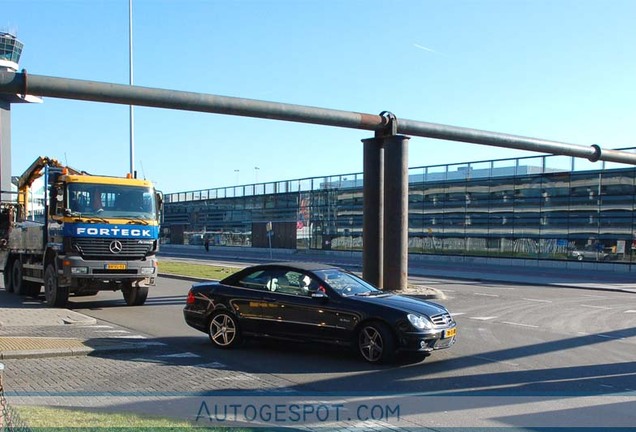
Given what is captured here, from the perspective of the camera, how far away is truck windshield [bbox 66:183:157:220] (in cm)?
1577

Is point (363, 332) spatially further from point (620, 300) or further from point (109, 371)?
point (620, 300)

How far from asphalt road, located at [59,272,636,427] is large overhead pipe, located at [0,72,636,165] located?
4.62 m

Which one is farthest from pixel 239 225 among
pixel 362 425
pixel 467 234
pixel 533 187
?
pixel 362 425

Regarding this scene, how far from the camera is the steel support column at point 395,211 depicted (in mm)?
18953

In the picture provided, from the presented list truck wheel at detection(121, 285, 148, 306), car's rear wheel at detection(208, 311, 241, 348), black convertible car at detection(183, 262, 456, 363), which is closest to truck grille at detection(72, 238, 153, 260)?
truck wheel at detection(121, 285, 148, 306)

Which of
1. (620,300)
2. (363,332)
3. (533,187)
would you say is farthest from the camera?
(533,187)

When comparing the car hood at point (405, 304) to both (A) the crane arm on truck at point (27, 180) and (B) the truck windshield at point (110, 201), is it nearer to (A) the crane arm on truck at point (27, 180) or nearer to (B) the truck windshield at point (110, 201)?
(B) the truck windshield at point (110, 201)

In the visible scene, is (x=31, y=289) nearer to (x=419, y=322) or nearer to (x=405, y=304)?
(x=405, y=304)

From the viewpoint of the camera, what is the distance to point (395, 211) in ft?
62.5

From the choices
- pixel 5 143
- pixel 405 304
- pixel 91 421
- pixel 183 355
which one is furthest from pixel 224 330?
pixel 5 143

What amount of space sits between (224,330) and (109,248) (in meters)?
6.26

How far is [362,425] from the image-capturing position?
6.46 metres

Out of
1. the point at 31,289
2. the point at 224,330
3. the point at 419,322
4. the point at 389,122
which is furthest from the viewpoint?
the point at 31,289

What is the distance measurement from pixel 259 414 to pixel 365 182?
13.5m
